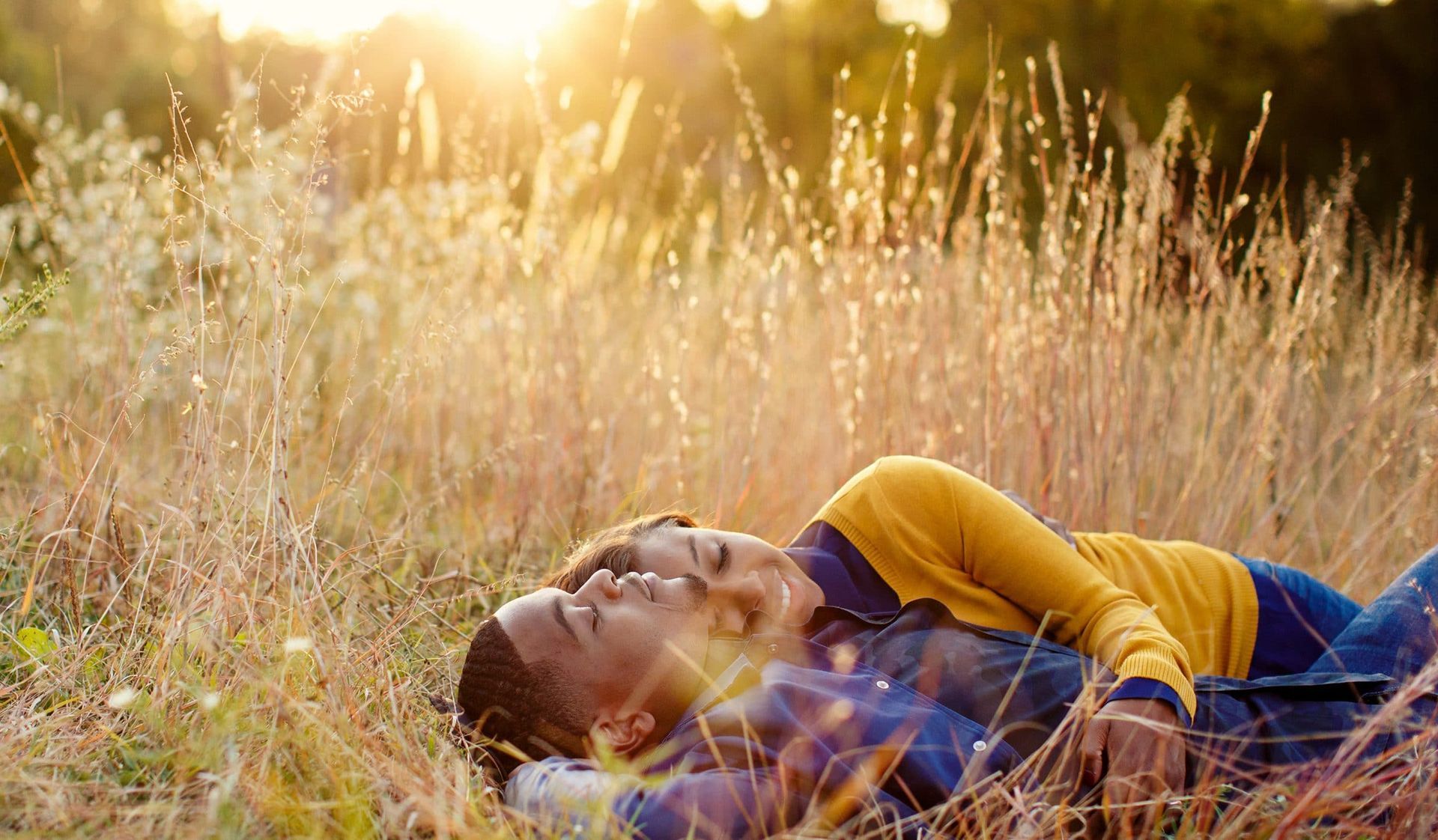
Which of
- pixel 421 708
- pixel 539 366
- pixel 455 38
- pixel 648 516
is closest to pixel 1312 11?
pixel 455 38

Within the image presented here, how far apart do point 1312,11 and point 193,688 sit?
823cm

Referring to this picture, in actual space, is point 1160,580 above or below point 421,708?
above

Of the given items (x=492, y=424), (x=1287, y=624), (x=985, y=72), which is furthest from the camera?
(x=985, y=72)

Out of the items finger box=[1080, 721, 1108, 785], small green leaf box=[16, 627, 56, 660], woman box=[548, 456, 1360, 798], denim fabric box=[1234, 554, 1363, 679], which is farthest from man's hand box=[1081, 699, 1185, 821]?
small green leaf box=[16, 627, 56, 660]

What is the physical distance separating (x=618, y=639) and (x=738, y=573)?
261 mm

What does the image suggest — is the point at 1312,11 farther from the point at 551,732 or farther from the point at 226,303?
the point at 551,732

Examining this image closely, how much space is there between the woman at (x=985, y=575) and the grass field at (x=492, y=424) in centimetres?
29

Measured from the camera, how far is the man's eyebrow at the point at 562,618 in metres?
1.53

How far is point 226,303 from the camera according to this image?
4020mm

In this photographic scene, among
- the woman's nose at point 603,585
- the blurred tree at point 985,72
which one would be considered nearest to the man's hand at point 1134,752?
the woman's nose at point 603,585

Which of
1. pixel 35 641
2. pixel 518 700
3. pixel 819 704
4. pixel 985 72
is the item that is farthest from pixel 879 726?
pixel 985 72

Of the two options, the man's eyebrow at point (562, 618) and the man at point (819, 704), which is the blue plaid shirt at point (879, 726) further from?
the man's eyebrow at point (562, 618)

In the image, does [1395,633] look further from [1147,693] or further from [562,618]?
[562,618]

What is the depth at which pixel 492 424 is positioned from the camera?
3.00 m
